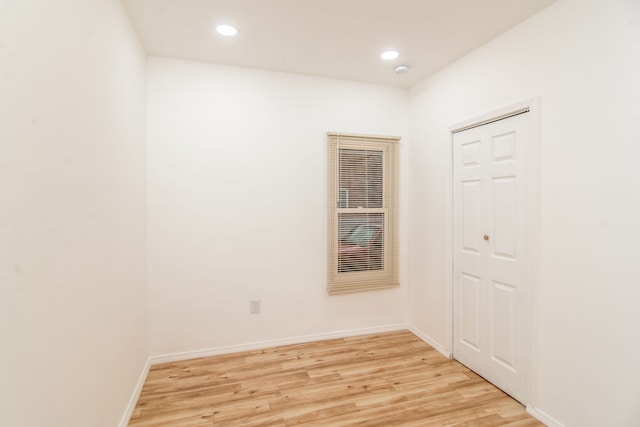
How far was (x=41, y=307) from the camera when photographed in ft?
3.61

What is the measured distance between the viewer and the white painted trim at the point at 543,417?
198cm

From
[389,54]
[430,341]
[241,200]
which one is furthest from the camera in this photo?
[430,341]

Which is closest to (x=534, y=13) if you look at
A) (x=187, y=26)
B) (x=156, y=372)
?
(x=187, y=26)

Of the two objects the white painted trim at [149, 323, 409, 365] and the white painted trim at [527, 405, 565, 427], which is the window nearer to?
the white painted trim at [149, 323, 409, 365]

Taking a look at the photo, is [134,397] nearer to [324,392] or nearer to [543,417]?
[324,392]

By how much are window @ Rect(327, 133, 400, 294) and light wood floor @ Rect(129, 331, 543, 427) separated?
76 centimetres

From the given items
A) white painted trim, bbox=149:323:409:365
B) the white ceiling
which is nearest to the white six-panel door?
the white ceiling

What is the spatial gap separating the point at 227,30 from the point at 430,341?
134 inches

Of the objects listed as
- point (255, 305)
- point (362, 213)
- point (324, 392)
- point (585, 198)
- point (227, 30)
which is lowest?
point (324, 392)

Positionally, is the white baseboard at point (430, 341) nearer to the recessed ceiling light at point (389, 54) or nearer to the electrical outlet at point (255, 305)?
the electrical outlet at point (255, 305)

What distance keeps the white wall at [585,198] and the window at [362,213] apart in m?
1.28

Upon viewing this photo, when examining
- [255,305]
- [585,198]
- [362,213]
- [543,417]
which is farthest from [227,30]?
[543,417]

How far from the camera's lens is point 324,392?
236cm

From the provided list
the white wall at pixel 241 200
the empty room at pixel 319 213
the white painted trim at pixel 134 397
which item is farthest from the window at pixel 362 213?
the white painted trim at pixel 134 397
